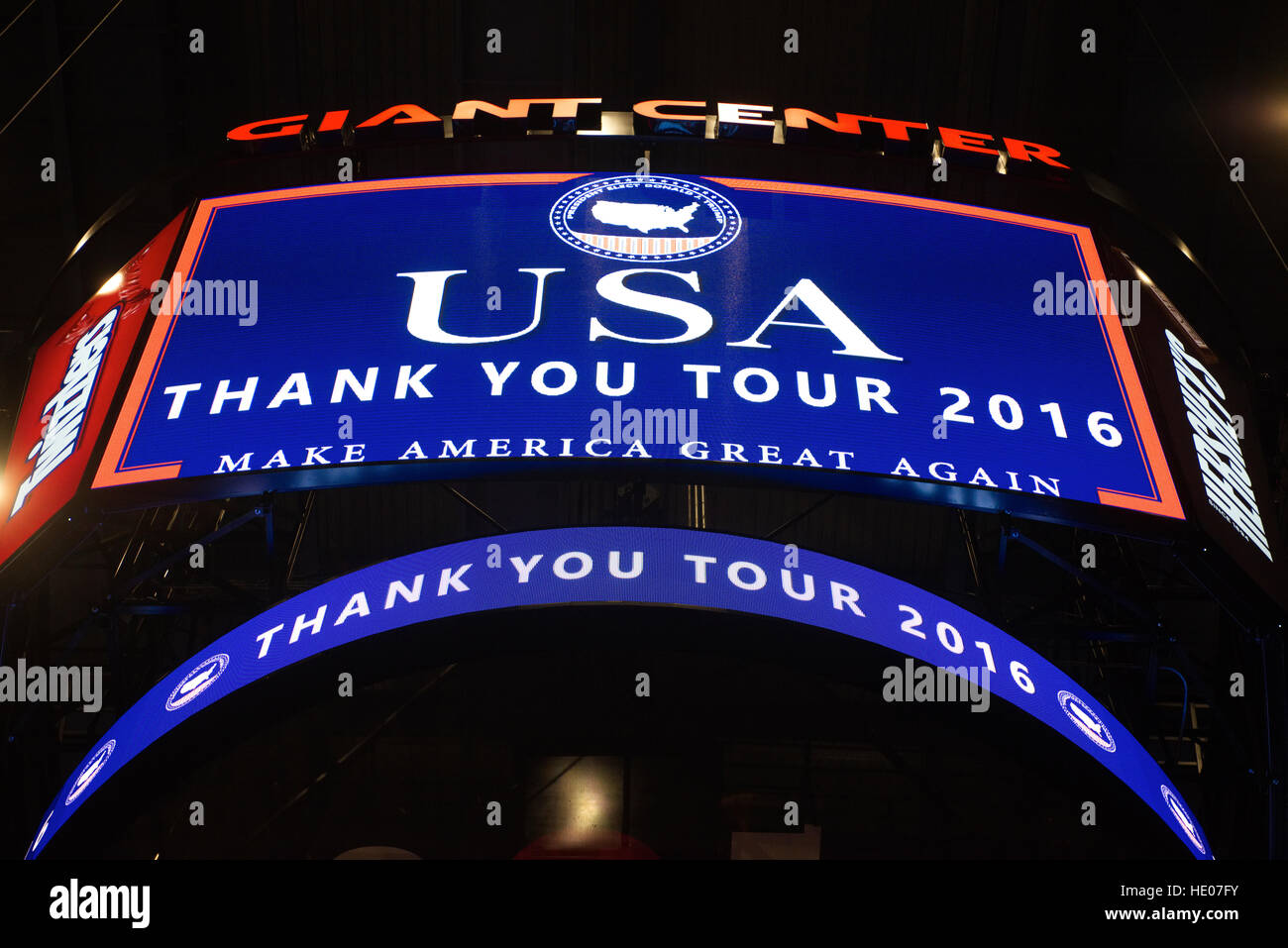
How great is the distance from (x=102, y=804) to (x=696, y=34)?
9.30 metres

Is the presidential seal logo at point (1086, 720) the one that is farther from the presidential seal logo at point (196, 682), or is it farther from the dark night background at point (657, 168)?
the dark night background at point (657, 168)

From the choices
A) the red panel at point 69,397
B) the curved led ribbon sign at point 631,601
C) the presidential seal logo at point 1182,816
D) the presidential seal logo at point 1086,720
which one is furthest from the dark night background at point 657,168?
the curved led ribbon sign at point 631,601

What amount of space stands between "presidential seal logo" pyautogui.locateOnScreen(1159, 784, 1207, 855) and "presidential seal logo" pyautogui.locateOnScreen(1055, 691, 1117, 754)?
33 centimetres

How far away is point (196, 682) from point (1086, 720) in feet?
12.6

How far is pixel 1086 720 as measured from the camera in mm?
4547

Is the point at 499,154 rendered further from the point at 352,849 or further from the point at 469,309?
the point at 352,849

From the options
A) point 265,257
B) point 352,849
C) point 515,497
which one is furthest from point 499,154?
point 352,849

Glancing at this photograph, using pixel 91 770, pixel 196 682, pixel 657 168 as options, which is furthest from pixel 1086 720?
pixel 657 168

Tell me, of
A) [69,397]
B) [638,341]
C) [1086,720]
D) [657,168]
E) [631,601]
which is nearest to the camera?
[631,601]

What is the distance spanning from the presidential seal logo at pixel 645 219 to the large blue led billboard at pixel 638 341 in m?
0.02

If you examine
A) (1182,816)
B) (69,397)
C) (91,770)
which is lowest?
(1182,816)

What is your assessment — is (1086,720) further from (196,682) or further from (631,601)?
(196,682)

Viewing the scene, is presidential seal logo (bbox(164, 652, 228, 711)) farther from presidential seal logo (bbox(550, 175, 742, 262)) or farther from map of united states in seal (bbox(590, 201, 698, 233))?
map of united states in seal (bbox(590, 201, 698, 233))

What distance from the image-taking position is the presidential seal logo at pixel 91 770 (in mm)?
4508
